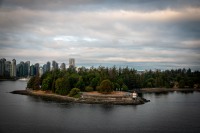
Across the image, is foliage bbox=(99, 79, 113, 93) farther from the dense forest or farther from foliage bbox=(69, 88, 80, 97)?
foliage bbox=(69, 88, 80, 97)

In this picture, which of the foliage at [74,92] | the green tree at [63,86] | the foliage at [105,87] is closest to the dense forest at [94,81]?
the green tree at [63,86]

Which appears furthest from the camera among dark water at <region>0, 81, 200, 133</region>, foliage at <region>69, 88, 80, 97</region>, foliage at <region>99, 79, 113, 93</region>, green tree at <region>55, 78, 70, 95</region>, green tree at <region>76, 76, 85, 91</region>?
green tree at <region>76, 76, 85, 91</region>

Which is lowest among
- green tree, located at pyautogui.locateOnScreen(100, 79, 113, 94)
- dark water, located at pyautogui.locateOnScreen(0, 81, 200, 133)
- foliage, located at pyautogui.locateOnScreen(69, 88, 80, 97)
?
dark water, located at pyautogui.locateOnScreen(0, 81, 200, 133)

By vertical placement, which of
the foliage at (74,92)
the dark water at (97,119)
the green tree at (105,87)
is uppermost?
the green tree at (105,87)

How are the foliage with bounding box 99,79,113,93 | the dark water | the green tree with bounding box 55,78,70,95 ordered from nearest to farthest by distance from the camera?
the dark water < the foliage with bounding box 99,79,113,93 < the green tree with bounding box 55,78,70,95

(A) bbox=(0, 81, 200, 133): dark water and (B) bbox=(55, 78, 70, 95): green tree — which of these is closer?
(A) bbox=(0, 81, 200, 133): dark water

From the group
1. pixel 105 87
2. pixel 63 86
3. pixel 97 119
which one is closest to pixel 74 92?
pixel 63 86

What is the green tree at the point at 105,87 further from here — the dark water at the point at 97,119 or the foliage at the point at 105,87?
the dark water at the point at 97,119

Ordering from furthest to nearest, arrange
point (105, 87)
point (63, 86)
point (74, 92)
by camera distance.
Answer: point (63, 86), point (74, 92), point (105, 87)

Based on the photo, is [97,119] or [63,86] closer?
[97,119]

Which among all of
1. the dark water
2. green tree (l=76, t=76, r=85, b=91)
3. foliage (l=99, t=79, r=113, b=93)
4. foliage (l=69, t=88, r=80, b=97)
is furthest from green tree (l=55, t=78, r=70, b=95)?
the dark water

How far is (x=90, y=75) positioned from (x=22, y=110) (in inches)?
971

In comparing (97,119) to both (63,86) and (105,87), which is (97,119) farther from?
(63,86)

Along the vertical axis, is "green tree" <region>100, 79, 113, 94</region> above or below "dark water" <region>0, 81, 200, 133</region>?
above
